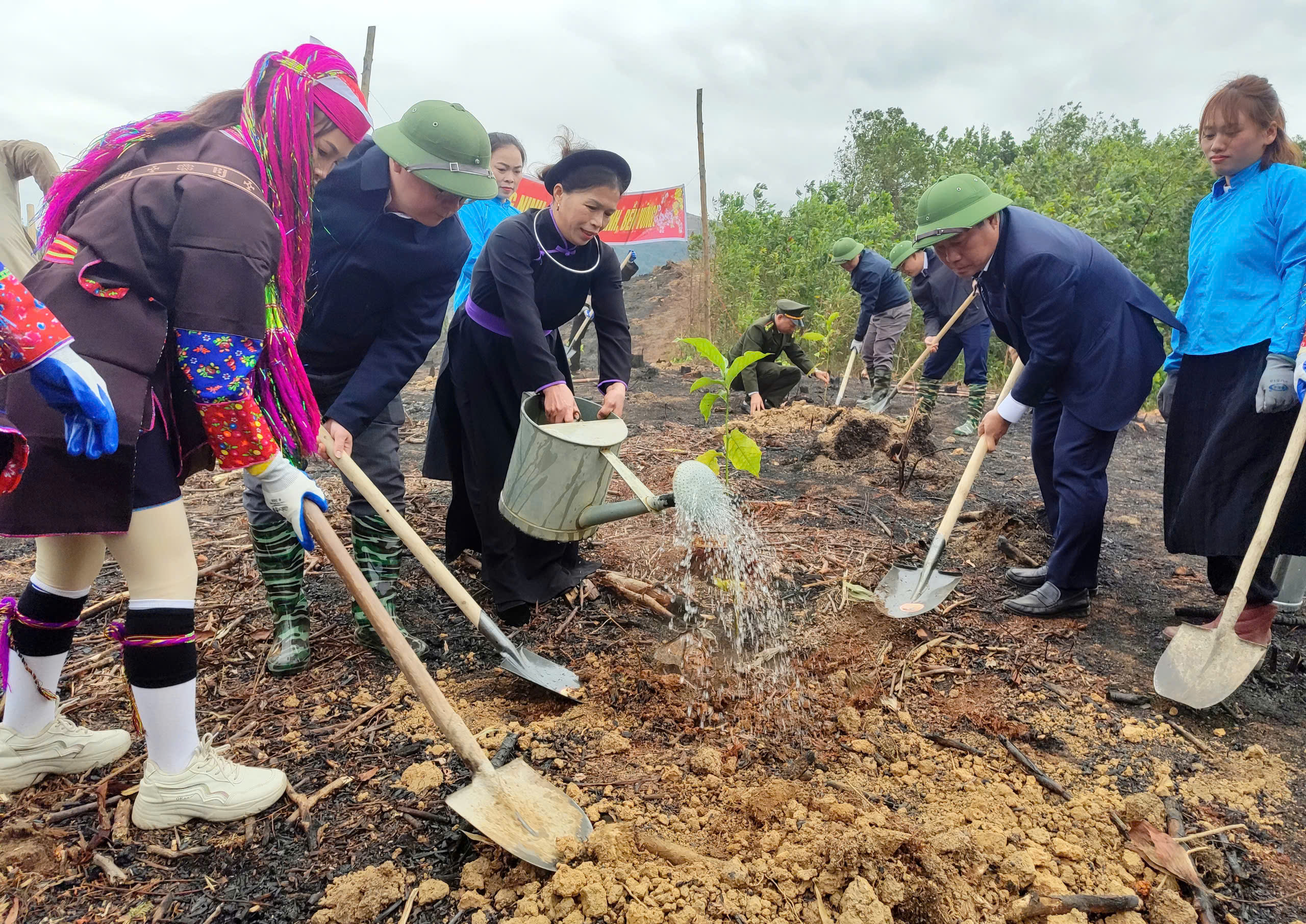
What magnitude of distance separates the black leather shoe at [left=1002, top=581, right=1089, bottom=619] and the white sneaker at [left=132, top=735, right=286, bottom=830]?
282 centimetres

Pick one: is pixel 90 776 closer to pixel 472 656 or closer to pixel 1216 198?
pixel 472 656

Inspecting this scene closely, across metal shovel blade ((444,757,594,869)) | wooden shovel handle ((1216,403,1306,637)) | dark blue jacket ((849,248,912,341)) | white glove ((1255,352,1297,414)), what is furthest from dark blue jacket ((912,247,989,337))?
metal shovel blade ((444,757,594,869))

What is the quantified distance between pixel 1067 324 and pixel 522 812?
8.47 feet

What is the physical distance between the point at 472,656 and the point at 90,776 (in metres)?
1.16

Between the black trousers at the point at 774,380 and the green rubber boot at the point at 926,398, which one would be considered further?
the black trousers at the point at 774,380

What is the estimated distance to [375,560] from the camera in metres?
2.74

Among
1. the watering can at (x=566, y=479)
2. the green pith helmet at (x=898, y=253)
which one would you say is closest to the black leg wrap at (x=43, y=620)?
the watering can at (x=566, y=479)

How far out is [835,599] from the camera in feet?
10.3

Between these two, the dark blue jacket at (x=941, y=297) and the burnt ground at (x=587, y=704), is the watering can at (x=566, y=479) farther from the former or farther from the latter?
the dark blue jacket at (x=941, y=297)

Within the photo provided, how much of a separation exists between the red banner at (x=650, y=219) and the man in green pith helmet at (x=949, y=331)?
8.16 m

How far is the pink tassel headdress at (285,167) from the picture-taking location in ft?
5.38

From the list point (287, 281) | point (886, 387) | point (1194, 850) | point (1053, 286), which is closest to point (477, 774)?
point (287, 281)

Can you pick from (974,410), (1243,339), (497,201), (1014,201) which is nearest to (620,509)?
(1243,339)

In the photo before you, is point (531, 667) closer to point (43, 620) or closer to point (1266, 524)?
point (43, 620)
